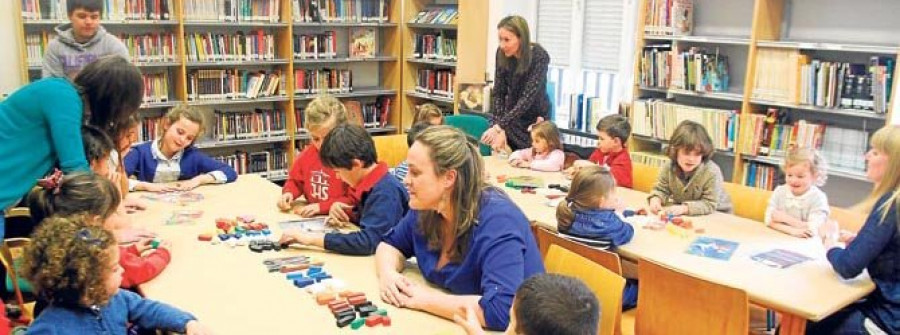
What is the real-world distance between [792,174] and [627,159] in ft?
3.54

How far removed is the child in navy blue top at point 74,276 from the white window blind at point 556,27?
16.7 feet

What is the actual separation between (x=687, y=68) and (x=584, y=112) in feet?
3.40

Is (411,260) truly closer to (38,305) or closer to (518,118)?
(38,305)

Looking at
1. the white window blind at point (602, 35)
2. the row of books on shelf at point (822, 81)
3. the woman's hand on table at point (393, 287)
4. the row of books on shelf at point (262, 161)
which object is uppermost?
the white window blind at point (602, 35)

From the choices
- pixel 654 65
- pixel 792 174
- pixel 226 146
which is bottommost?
pixel 226 146

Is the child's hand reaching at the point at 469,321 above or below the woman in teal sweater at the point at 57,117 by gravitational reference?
below

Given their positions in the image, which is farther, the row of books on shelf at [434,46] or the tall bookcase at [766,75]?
the row of books on shelf at [434,46]

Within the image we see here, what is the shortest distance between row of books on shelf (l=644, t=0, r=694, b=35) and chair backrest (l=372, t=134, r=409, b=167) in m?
2.07

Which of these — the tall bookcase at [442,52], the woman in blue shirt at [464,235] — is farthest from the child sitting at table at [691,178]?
the tall bookcase at [442,52]

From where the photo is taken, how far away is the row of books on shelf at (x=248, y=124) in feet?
20.6

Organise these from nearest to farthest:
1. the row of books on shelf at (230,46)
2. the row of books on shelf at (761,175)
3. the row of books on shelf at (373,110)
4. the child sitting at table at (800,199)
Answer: the child sitting at table at (800,199) < the row of books on shelf at (761,175) < the row of books on shelf at (230,46) < the row of books on shelf at (373,110)

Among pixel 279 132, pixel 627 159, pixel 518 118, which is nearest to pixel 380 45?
pixel 279 132

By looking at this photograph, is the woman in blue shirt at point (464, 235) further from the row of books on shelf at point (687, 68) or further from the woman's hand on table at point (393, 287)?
the row of books on shelf at point (687, 68)

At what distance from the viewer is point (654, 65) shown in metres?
5.37
